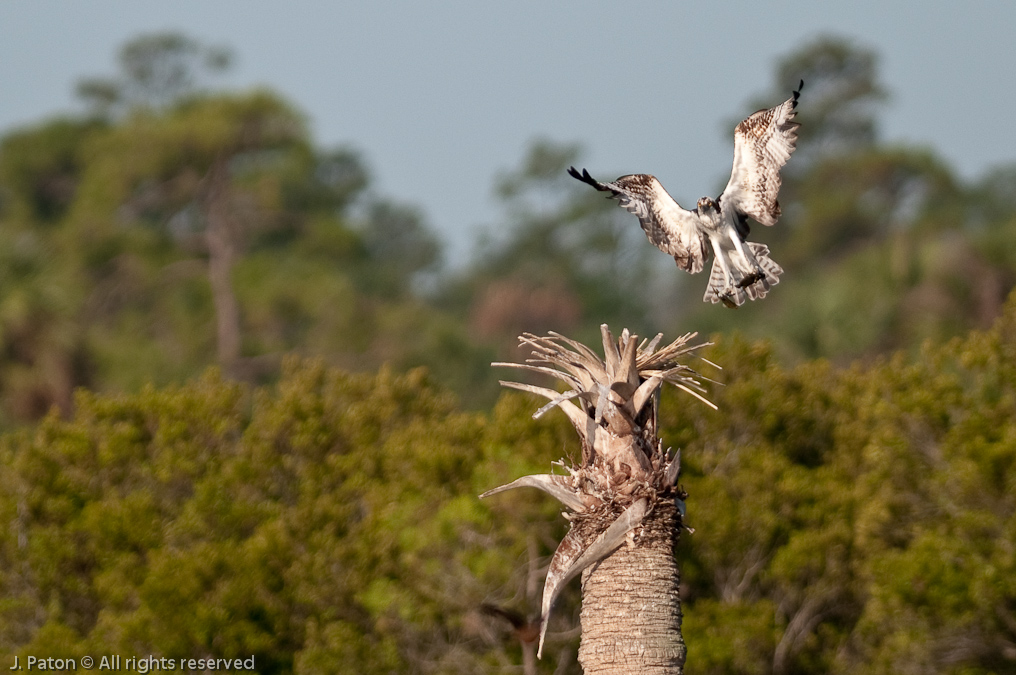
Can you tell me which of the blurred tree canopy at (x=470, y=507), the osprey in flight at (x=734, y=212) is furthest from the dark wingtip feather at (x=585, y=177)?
the blurred tree canopy at (x=470, y=507)

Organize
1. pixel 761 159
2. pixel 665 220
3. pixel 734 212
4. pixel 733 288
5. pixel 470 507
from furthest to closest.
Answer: pixel 470 507 < pixel 665 220 < pixel 734 212 < pixel 761 159 < pixel 733 288

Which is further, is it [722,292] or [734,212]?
[734,212]

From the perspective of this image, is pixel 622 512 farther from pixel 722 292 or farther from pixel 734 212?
pixel 734 212

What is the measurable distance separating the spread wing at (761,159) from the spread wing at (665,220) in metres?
0.35

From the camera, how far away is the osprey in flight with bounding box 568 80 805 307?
11.8 metres

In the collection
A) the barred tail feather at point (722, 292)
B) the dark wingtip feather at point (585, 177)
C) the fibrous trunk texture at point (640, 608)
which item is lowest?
the fibrous trunk texture at point (640, 608)

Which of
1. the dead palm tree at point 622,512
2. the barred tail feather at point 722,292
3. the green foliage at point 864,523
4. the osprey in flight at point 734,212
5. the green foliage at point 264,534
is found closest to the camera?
the dead palm tree at point 622,512

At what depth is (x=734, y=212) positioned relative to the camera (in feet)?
39.9

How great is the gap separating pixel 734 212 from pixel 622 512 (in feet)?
8.61

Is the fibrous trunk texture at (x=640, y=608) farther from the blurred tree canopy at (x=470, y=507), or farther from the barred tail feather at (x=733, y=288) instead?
the blurred tree canopy at (x=470, y=507)

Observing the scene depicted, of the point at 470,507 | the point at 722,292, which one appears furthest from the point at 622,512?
the point at 470,507

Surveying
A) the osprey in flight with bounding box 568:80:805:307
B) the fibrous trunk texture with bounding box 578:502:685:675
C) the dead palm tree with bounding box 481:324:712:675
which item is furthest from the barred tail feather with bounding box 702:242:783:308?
the fibrous trunk texture with bounding box 578:502:685:675

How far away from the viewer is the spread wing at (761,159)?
1177 centimetres

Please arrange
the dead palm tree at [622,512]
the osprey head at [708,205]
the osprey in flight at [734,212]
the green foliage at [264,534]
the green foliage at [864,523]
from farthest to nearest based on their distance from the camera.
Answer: the green foliage at [264,534] → the green foliage at [864,523] → the osprey head at [708,205] → the osprey in flight at [734,212] → the dead palm tree at [622,512]
